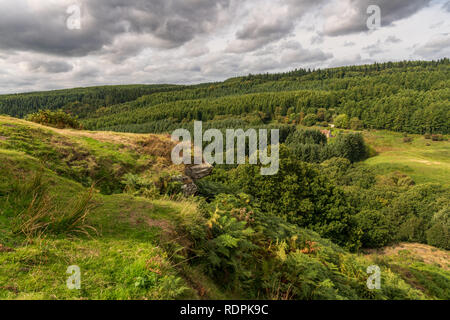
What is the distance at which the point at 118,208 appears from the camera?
639cm

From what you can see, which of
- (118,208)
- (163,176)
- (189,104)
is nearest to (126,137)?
(163,176)

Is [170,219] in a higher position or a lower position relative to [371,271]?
higher

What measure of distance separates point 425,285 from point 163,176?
15.9m

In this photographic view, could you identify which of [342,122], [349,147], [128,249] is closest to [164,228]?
[128,249]

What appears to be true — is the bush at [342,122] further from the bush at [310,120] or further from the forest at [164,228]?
the forest at [164,228]

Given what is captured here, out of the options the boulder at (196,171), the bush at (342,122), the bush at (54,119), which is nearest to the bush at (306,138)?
the bush at (342,122)

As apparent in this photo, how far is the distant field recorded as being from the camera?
207 ft

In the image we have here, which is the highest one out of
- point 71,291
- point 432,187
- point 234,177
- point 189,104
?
point 189,104

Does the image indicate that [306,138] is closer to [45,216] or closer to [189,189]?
[189,189]

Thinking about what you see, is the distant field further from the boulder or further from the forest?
the boulder

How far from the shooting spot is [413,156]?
82.7 m

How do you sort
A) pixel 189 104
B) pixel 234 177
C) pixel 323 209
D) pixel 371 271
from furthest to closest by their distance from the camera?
pixel 189 104
pixel 234 177
pixel 323 209
pixel 371 271

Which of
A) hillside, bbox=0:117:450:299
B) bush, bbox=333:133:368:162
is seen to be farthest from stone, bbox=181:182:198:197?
bush, bbox=333:133:368:162
